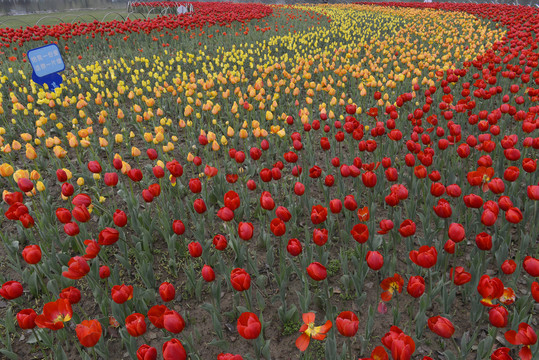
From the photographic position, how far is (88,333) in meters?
2.08

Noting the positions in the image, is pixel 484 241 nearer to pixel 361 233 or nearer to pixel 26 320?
pixel 361 233

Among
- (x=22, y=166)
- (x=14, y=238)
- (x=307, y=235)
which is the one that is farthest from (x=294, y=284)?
(x=22, y=166)

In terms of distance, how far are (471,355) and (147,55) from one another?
1150 cm

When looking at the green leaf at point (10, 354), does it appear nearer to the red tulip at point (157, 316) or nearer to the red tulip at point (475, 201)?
the red tulip at point (157, 316)

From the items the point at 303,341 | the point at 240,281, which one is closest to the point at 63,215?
the point at 240,281

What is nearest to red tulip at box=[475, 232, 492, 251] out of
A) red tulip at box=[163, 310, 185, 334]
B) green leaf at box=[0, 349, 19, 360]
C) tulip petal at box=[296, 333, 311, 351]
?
tulip petal at box=[296, 333, 311, 351]

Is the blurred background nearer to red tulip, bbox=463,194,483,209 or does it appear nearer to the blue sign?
the blue sign

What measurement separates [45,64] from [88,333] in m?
7.69

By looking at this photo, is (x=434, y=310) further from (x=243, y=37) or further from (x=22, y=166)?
(x=243, y=37)

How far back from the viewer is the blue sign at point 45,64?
25.2 ft

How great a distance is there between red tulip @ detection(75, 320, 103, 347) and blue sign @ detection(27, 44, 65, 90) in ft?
24.6

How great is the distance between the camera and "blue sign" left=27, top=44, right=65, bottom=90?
25.2 feet

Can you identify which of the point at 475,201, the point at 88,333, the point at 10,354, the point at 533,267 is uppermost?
the point at 475,201

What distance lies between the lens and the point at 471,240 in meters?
3.81
